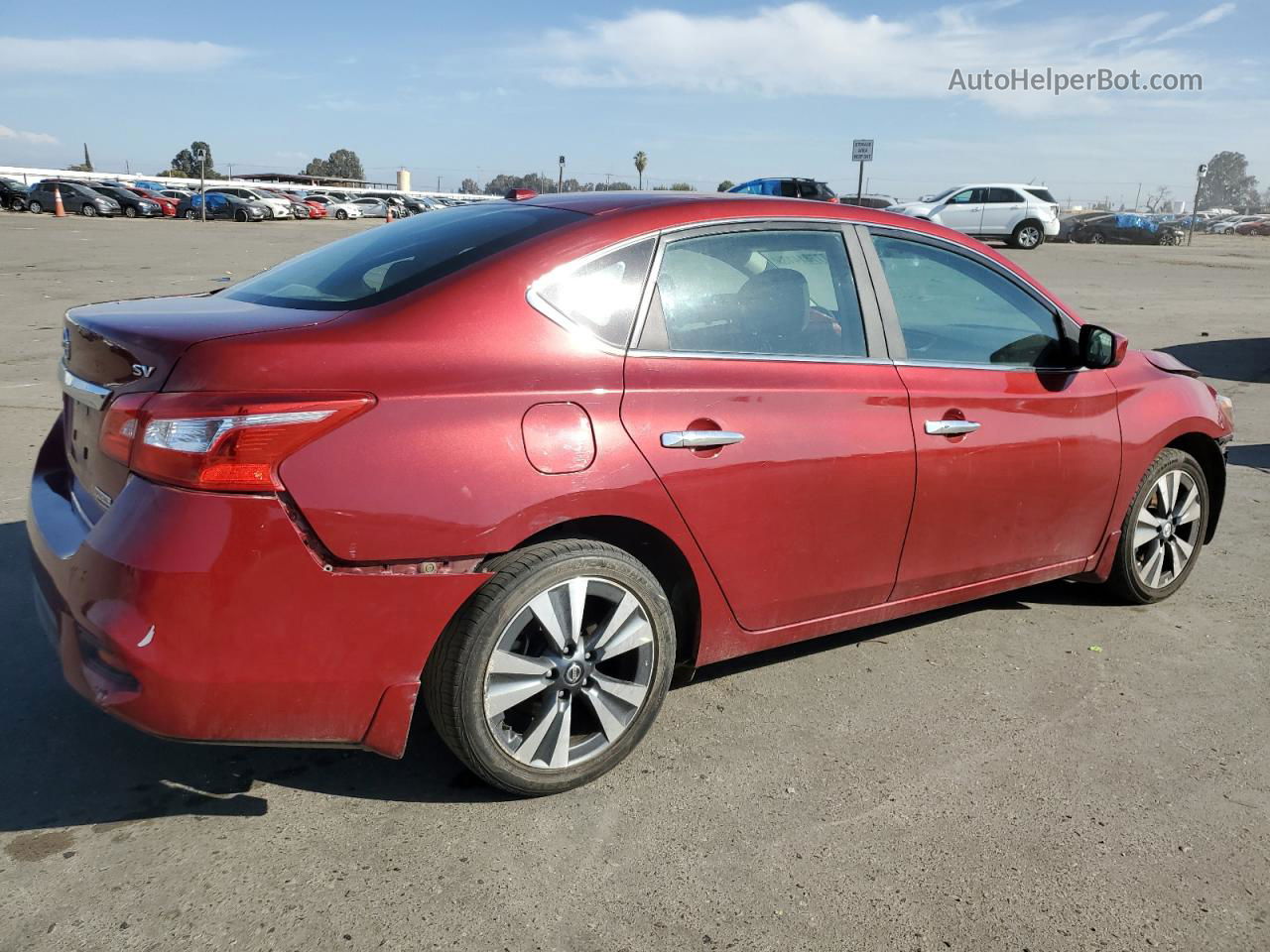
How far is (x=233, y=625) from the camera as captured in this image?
98.0 inches

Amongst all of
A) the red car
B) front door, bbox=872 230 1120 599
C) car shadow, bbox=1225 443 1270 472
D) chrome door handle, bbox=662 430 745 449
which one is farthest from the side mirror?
the red car

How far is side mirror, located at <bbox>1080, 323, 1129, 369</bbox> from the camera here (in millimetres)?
4203

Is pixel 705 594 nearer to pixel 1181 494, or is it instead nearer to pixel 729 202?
pixel 729 202

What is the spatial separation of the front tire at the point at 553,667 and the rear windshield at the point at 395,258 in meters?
0.87

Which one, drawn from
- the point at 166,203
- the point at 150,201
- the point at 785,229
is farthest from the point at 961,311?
the point at 166,203

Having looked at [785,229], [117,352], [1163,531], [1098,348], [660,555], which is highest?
[785,229]

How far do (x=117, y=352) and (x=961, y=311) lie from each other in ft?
9.46

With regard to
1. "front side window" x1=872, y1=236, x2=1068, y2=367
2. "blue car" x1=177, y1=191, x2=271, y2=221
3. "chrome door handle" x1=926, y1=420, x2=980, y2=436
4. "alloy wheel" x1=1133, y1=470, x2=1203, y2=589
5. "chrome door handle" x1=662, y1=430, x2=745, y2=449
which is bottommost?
"blue car" x1=177, y1=191, x2=271, y2=221

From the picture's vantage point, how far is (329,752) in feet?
10.6

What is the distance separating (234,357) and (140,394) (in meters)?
0.25

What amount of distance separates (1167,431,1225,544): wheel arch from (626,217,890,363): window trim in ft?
6.14

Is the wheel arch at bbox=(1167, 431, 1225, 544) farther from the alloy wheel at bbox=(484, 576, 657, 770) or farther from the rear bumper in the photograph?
the rear bumper

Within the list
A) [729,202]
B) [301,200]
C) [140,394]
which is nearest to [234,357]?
[140,394]

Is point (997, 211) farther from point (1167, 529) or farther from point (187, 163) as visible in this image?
point (187, 163)
